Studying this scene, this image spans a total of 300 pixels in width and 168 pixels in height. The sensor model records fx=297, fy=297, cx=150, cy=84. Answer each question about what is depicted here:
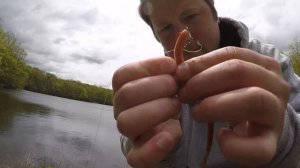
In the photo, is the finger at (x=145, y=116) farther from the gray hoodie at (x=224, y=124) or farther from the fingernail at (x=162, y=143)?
the gray hoodie at (x=224, y=124)

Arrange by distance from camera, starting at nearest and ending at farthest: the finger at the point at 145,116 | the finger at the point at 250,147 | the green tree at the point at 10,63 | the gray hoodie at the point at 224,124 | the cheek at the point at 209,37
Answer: the finger at the point at 250,147 → the finger at the point at 145,116 → the gray hoodie at the point at 224,124 → the cheek at the point at 209,37 → the green tree at the point at 10,63

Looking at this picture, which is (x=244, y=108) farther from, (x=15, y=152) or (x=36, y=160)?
(x=15, y=152)

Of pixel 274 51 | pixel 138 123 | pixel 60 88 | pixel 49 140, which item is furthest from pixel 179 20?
pixel 60 88

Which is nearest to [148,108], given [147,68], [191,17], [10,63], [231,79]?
[147,68]

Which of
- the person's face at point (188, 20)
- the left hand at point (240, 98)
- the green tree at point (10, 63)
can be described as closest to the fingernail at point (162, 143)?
the left hand at point (240, 98)

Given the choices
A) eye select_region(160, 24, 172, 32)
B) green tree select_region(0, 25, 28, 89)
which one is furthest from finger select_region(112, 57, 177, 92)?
green tree select_region(0, 25, 28, 89)

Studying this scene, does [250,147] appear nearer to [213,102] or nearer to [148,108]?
[213,102]

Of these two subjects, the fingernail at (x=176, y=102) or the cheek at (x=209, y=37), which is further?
the cheek at (x=209, y=37)
